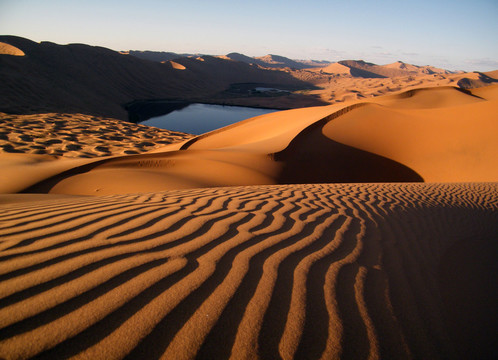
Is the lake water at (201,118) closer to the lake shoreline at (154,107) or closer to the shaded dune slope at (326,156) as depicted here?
the lake shoreline at (154,107)

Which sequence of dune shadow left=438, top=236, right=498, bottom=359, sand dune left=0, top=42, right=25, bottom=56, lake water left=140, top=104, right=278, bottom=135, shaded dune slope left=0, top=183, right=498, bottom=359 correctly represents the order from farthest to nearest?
sand dune left=0, top=42, right=25, bottom=56 → lake water left=140, top=104, right=278, bottom=135 → dune shadow left=438, top=236, right=498, bottom=359 → shaded dune slope left=0, top=183, right=498, bottom=359

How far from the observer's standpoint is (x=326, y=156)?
28.7ft

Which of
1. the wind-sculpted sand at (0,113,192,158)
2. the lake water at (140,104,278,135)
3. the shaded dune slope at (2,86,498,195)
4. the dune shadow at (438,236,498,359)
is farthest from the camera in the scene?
the lake water at (140,104,278,135)

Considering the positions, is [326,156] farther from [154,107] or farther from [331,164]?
[154,107]

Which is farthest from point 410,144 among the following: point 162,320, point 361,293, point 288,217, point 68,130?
point 68,130

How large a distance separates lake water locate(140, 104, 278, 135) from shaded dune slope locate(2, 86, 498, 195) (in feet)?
36.1

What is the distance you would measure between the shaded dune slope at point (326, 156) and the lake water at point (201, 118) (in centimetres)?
1099

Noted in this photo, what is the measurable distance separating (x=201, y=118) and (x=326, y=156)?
20.4 meters

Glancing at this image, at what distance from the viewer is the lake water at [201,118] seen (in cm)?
2391

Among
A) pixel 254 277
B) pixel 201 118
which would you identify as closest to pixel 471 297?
pixel 254 277

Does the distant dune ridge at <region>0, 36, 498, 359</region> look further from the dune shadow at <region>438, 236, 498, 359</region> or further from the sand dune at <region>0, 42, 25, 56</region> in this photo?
the sand dune at <region>0, 42, 25, 56</region>

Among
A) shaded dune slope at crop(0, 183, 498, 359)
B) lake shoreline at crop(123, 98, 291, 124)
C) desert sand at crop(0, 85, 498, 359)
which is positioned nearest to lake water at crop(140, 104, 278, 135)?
lake shoreline at crop(123, 98, 291, 124)

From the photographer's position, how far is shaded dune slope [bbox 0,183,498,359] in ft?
4.00

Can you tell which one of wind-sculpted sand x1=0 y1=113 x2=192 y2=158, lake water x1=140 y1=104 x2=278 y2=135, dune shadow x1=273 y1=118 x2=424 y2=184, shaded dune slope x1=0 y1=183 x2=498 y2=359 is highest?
shaded dune slope x1=0 y1=183 x2=498 y2=359
